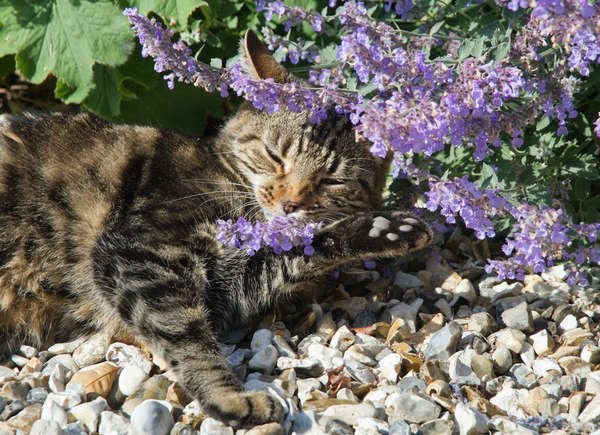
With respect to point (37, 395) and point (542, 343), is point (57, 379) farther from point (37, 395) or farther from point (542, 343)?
point (542, 343)

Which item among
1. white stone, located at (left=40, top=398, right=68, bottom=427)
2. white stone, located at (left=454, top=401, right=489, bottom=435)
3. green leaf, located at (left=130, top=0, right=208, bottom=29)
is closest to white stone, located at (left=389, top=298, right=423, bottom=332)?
white stone, located at (left=454, top=401, right=489, bottom=435)

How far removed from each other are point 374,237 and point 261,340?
22.0 inches

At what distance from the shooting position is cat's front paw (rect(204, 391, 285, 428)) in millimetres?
2473

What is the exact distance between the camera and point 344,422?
241cm

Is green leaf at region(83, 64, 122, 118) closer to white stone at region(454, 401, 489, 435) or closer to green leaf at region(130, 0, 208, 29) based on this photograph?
green leaf at region(130, 0, 208, 29)

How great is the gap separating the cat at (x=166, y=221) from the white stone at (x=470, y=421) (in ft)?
2.66

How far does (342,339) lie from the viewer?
2.92m

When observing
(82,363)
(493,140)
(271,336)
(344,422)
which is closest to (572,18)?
(493,140)

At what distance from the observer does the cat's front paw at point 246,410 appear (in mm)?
2473

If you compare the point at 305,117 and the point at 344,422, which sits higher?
the point at 305,117

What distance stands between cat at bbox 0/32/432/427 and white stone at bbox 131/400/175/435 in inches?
16.1

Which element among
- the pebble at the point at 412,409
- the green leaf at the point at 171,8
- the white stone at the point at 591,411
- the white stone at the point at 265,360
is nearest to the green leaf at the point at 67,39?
the green leaf at the point at 171,8

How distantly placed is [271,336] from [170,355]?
37 centimetres

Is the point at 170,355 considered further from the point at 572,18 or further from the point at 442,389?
the point at 572,18
